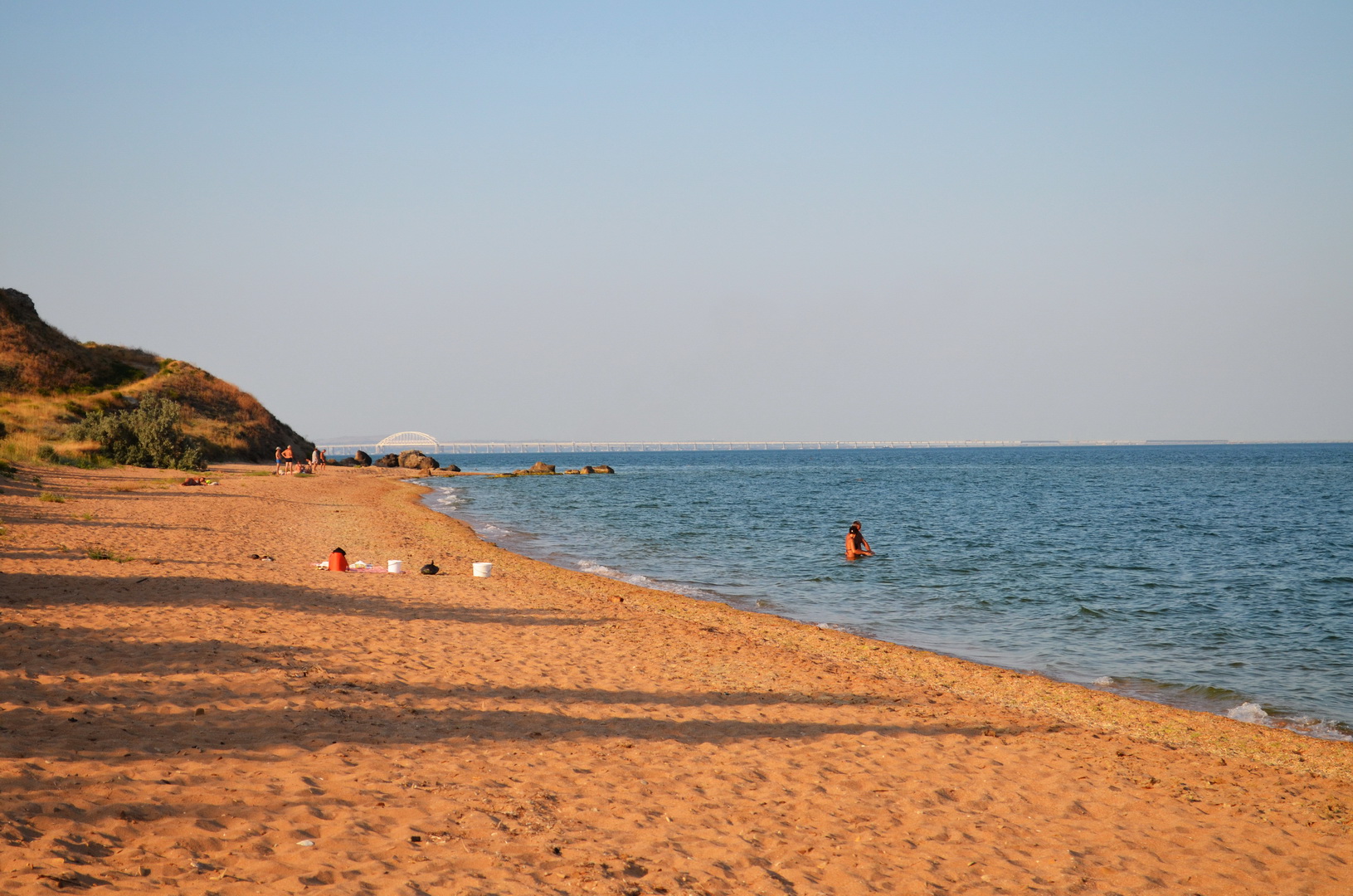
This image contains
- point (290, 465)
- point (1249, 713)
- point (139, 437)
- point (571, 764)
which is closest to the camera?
point (571, 764)

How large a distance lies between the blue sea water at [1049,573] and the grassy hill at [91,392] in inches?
876

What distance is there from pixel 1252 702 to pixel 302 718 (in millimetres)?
12849

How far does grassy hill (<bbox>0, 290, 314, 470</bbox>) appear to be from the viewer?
48.5 metres

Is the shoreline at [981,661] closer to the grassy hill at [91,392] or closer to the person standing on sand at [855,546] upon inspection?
the person standing on sand at [855,546]

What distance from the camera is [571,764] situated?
25.5ft

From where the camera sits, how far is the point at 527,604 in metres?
16.5

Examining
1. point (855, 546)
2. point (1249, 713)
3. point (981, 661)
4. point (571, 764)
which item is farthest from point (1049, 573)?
point (571, 764)

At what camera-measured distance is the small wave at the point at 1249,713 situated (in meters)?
11.5

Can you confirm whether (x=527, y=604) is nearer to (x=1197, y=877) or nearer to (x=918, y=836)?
(x=918, y=836)

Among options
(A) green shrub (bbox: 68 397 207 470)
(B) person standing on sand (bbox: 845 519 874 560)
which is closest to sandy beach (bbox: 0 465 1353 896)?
(B) person standing on sand (bbox: 845 519 874 560)

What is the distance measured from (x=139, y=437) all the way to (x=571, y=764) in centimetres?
4846

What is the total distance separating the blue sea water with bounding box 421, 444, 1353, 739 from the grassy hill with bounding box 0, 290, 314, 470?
22.3 metres

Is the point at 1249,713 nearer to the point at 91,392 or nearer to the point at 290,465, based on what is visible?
the point at 290,465


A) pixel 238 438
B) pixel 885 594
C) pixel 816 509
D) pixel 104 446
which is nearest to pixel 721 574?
pixel 885 594
